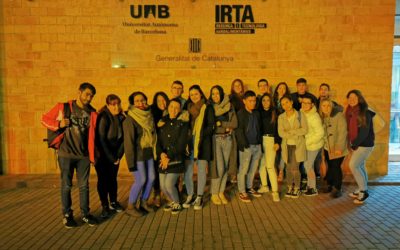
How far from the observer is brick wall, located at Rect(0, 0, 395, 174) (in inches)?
288

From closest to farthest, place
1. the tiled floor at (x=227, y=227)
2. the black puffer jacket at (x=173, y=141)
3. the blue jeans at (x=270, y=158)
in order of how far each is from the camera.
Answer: the tiled floor at (x=227, y=227)
the black puffer jacket at (x=173, y=141)
the blue jeans at (x=270, y=158)

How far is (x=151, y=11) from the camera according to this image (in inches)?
289

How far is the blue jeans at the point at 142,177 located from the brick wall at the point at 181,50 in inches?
107

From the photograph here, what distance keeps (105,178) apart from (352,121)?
4.26 metres

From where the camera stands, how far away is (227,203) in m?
5.62

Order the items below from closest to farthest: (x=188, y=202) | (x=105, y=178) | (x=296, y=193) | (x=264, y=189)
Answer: (x=105, y=178) → (x=188, y=202) → (x=296, y=193) → (x=264, y=189)

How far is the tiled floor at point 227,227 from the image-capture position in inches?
163

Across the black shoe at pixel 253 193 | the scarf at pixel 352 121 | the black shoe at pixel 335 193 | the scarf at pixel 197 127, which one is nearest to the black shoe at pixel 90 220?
the scarf at pixel 197 127

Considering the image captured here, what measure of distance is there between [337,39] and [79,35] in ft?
18.8

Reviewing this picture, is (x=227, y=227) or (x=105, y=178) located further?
(x=105, y=178)

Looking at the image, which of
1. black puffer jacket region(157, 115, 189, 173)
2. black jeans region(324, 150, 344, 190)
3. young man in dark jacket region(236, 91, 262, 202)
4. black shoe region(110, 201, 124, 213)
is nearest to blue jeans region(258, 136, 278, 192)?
young man in dark jacket region(236, 91, 262, 202)

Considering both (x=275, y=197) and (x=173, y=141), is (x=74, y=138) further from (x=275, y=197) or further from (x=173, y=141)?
(x=275, y=197)

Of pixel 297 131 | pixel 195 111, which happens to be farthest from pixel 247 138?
pixel 195 111

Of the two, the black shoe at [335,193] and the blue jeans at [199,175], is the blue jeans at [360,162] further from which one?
the blue jeans at [199,175]
